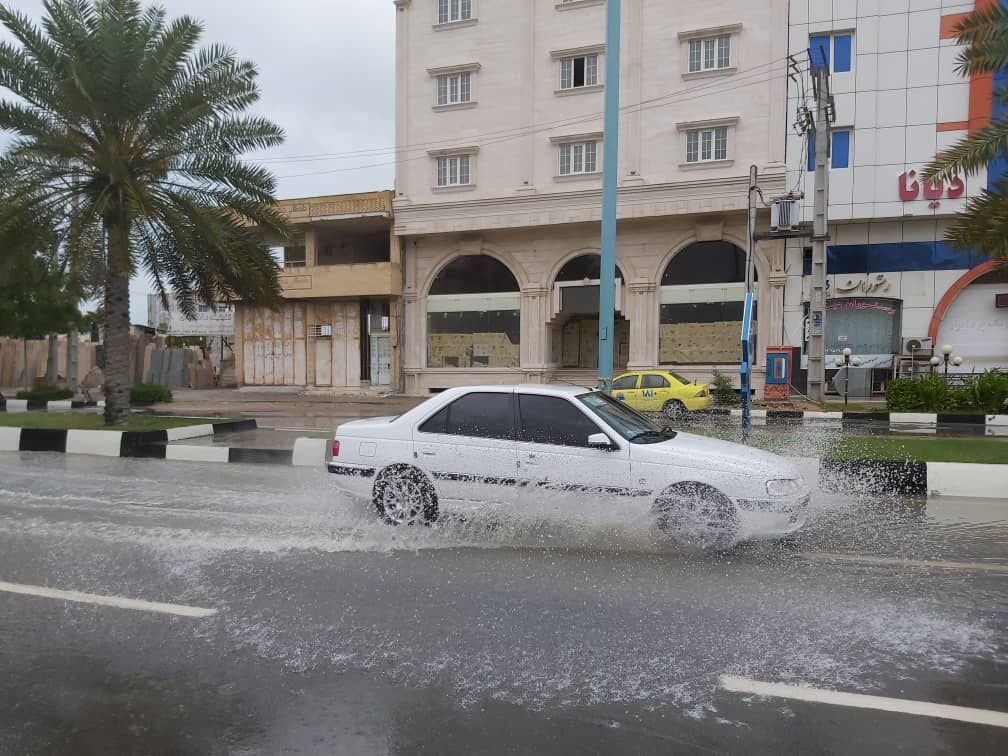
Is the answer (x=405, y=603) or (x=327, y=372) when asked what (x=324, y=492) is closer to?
(x=405, y=603)

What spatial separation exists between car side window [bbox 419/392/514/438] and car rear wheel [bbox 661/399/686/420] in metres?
12.3

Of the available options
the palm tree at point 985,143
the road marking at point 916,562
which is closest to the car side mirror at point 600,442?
the road marking at point 916,562

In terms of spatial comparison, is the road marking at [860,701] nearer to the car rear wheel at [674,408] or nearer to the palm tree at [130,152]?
the palm tree at [130,152]

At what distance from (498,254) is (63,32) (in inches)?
636

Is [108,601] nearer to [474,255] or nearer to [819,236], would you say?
[819,236]

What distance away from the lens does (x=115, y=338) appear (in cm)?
1471

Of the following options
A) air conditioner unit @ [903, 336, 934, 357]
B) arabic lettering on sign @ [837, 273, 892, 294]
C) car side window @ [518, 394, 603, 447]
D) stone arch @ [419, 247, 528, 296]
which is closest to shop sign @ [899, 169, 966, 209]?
arabic lettering on sign @ [837, 273, 892, 294]

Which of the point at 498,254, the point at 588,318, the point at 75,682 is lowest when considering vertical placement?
the point at 75,682

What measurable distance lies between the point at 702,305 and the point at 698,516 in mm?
20238

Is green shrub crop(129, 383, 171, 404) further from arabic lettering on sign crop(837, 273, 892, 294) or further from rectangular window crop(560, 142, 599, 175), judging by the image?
arabic lettering on sign crop(837, 273, 892, 294)

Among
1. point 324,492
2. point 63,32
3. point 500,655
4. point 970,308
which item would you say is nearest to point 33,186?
point 63,32

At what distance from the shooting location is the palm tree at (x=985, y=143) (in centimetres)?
995

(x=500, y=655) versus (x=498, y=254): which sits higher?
(x=498, y=254)

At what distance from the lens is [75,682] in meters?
3.56
